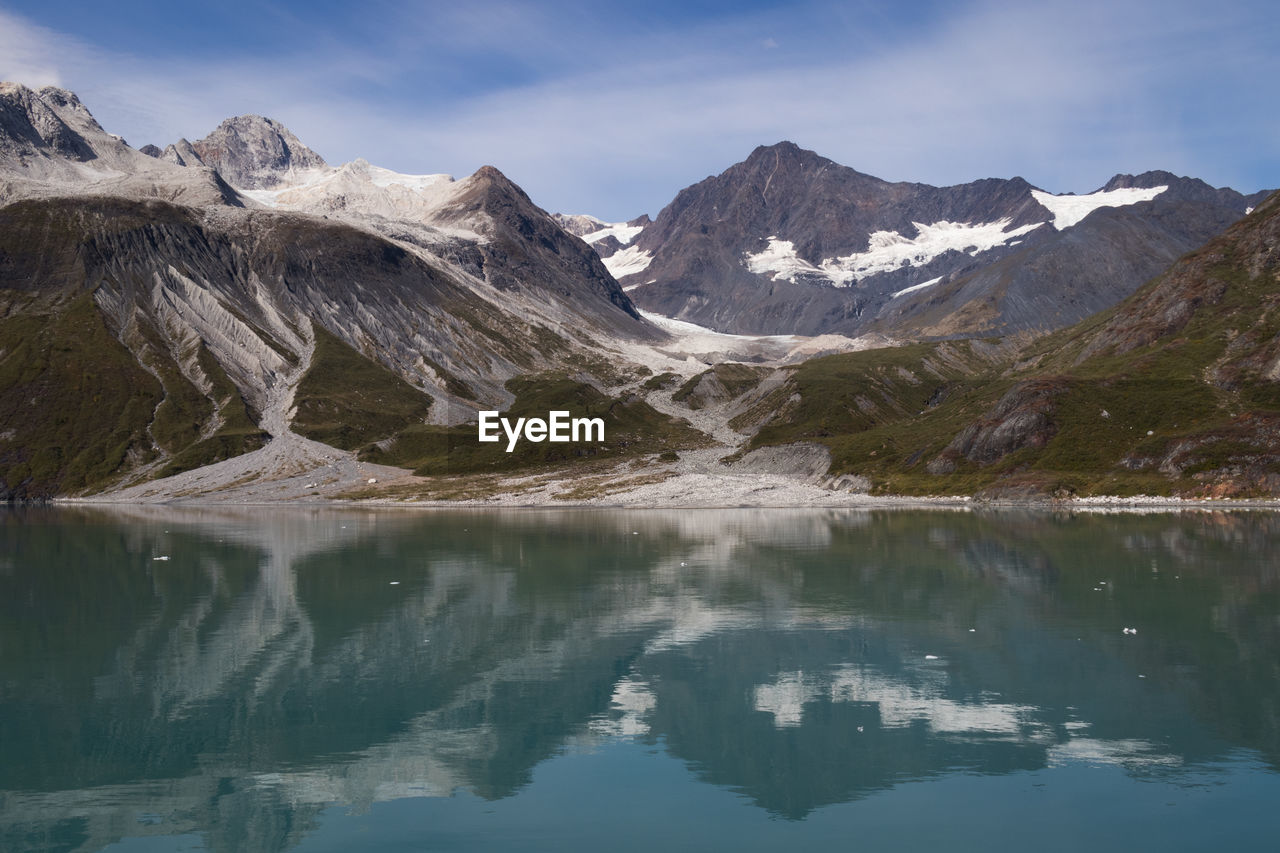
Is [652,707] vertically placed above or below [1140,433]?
below

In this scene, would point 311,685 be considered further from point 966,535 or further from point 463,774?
point 966,535

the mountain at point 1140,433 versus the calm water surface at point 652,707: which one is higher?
the mountain at point 1140,433

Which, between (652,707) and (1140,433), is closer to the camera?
(652,707)

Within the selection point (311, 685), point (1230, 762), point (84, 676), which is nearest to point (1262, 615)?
point (1230, 762)

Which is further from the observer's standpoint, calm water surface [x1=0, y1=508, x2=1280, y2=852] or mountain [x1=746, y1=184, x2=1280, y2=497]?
mountain [x1=746, y1=184, x2=1280, y2=497]

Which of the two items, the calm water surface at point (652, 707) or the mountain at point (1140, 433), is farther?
the mountain at point (1140, 433)

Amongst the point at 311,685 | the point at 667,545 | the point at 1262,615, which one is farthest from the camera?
the point at 667,545

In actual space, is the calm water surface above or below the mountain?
below

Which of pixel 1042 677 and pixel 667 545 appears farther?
pixel 667 545
